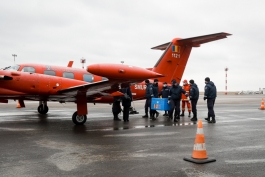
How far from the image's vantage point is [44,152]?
5.76 metres

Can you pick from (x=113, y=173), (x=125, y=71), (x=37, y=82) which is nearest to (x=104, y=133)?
(x=125, y=71)

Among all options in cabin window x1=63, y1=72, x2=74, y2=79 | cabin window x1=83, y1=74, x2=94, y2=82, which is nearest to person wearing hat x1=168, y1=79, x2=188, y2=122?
cabin window x1=83, y1=74, x2=94, y2=82

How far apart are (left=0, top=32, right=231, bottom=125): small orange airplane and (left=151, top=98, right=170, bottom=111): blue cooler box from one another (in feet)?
5.40

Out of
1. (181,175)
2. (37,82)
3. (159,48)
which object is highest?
(159,48)

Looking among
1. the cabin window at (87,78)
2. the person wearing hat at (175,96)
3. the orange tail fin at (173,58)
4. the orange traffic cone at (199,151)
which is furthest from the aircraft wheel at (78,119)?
the orange traffic cone at (199,151)

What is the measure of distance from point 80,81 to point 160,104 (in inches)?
158

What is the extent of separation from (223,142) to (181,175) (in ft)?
10.3

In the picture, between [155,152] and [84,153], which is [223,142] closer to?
[155,152]

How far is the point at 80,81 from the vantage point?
10.8 meters

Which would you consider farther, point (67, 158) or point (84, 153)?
point (84, 153)

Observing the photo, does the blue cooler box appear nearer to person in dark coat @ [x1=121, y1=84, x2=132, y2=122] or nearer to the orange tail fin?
person in dark coat @ [x1=121, y1=84, x2=132, y2=122]

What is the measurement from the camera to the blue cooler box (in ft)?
41.4

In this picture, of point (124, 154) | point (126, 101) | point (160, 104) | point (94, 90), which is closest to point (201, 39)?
point (160, 104)

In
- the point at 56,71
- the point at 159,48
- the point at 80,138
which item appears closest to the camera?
the point at 80,138
